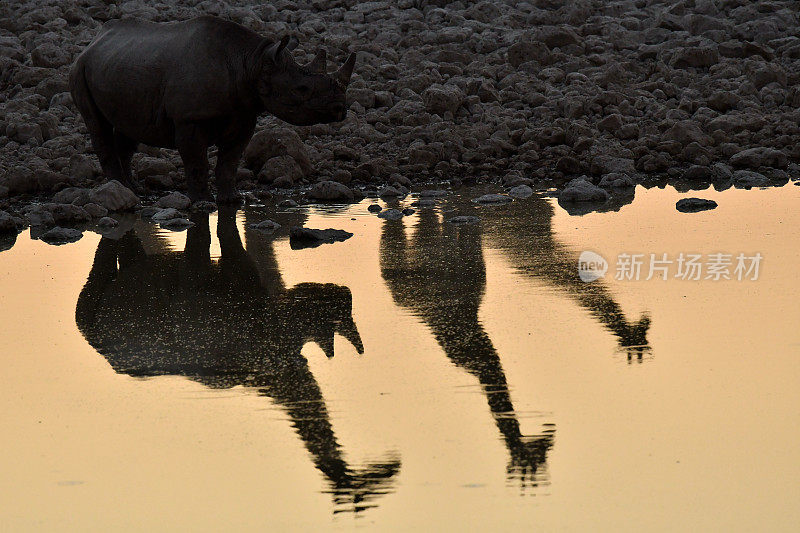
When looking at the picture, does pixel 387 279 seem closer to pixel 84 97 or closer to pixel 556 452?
pixel 556 452

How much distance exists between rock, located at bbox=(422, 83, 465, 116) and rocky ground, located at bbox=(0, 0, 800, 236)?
0.02 meters

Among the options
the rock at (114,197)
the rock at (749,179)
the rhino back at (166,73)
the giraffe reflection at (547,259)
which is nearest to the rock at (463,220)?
the giraffe reflection at (547,259)

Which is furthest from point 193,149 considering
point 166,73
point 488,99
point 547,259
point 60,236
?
point 488,99

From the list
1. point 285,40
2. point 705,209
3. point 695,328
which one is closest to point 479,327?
point 695,328

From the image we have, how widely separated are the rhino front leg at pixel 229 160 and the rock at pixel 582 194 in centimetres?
266

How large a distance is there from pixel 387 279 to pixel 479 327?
1.29m

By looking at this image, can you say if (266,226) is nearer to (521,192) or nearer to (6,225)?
(6,225)

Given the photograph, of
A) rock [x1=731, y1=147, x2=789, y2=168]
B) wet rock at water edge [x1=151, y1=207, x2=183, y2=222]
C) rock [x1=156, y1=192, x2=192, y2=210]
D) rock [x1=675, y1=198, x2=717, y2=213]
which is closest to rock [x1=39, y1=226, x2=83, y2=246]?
wet rock at water edge [x1=151, y1=207, x2=183, y2=222]

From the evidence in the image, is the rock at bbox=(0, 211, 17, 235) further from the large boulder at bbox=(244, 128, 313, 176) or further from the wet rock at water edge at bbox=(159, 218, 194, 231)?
the large boulder at bbox=(244, 128, 313, 176)

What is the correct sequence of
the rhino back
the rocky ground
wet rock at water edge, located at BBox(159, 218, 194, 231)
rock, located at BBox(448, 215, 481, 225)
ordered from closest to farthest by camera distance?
1. rock, located at BBox(448, 215, 481, 225)
2. wet rock at water edge, located at BBox(159, 218, 194, 231)
3. the rhino back
4. the rocky ground

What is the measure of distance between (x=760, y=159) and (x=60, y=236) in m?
6.32

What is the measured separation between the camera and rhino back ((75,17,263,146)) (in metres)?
10.1

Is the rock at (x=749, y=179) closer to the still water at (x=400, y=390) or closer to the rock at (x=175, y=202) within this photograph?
the still water at (x=400, y=390)

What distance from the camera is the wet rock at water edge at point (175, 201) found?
398 inches
